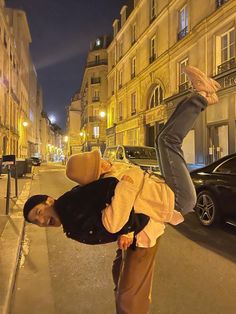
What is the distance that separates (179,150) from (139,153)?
13.3 meters

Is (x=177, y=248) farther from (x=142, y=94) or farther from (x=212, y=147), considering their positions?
(x=142, y=94)

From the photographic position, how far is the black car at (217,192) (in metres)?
6.31

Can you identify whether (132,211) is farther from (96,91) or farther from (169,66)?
(96,91)

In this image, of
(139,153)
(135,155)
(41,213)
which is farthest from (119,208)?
(139,153)

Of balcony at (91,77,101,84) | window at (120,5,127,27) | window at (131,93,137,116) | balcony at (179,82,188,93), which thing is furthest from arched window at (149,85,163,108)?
balcony at (91,77,101,84)

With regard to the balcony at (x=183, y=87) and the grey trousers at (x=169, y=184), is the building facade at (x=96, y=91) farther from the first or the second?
the grey trousers at (x=169, y=184)

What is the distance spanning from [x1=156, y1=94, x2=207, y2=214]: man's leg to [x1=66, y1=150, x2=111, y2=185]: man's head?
0.47m

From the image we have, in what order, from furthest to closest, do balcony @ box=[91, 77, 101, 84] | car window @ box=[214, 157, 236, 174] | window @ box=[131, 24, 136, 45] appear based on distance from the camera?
balcony @ box=[91, 77, 101, 84] → window @ box=[131, 24, 136, 45] → car window @ box=[214, 157, 236, 174]

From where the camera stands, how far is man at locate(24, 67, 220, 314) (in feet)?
7.19

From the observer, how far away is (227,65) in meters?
17.3

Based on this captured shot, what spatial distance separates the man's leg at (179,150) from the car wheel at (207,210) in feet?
14.9

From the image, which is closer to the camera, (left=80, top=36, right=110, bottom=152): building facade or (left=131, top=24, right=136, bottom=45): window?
(left=131, top=24, right=136, bottom=45): window

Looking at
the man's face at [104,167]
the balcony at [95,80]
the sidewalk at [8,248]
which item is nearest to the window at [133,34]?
the balcony at [95,80]

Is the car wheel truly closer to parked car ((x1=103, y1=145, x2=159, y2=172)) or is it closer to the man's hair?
the man's hair
